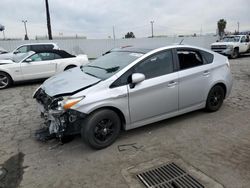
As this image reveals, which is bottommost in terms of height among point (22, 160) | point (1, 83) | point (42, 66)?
point (22, 160)

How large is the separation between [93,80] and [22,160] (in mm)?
1628

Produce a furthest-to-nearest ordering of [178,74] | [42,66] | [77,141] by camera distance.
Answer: [42,66] < [178,74] < [77,141]

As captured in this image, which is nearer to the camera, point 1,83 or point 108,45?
point 1,83

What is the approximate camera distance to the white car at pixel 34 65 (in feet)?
26.8

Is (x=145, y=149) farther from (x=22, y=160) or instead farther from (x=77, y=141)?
(x=22, y=160)

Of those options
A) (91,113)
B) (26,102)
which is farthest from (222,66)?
(26,102)

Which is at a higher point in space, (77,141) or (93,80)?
(93,80)

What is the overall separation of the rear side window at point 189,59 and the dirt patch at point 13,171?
3.20 meters

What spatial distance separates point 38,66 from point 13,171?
249 inches

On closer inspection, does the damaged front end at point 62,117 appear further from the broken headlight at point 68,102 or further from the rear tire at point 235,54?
the rear tire at point 235,54

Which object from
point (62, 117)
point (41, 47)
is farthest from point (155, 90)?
point (41, 47)

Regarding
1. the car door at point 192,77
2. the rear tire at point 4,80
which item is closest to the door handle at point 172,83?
the car door at point 192,77

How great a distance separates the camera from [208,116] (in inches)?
184

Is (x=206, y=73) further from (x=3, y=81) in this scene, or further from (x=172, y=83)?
(x=3, y=81)
